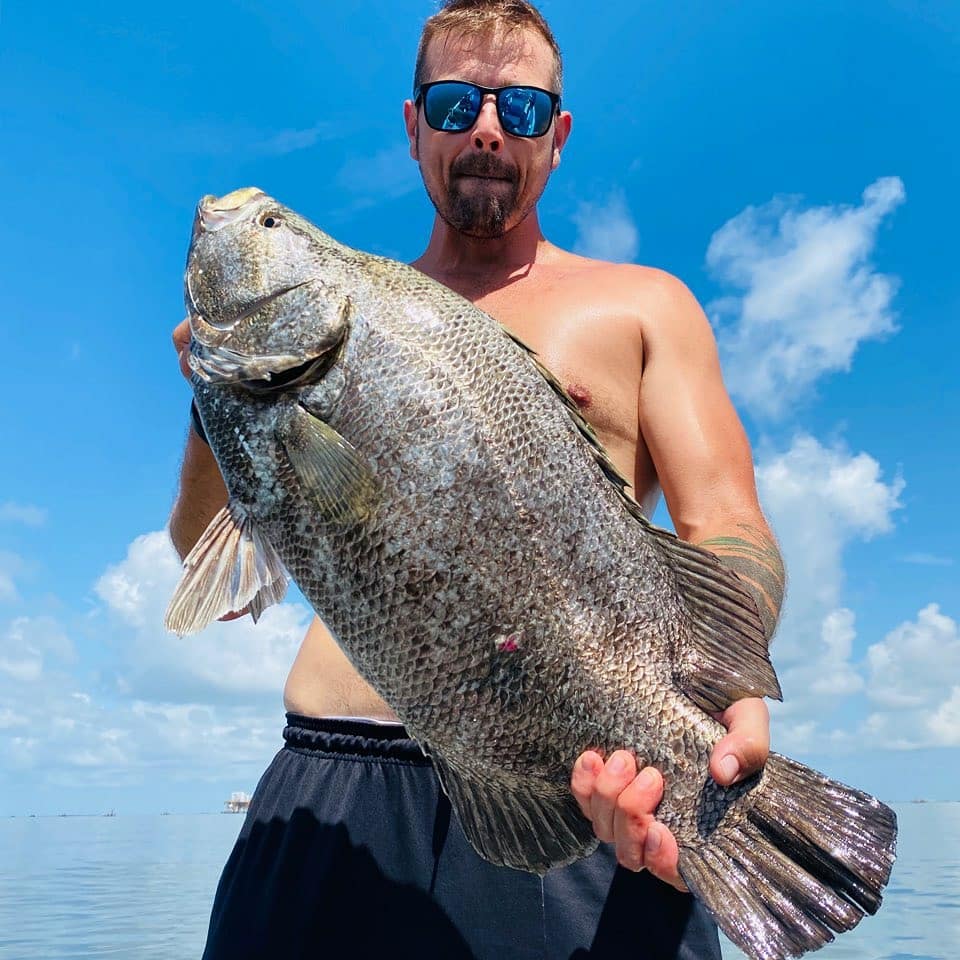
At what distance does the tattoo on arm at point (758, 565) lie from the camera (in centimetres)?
282

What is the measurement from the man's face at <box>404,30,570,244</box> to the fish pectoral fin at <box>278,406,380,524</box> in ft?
6.61

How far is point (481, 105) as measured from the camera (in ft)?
13.4

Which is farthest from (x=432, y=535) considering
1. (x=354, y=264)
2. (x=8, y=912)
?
(x=8, y=912)

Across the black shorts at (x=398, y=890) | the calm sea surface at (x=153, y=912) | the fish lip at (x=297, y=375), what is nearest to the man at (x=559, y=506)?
the black shorts at (x=398, y=890)

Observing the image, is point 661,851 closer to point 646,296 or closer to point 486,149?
point 646,296

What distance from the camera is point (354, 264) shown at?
2803 millimetres

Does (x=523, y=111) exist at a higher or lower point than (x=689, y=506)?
higher

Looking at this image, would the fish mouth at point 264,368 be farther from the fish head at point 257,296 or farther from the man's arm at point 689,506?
the man's arm at point 689,506

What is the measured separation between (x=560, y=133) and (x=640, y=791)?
3.22m

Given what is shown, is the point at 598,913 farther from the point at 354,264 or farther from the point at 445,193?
the point at 445,193

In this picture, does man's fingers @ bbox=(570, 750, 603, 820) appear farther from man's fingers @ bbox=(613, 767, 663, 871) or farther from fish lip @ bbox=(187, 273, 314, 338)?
fish lip @ bbox=(187, 273, 314, 338)

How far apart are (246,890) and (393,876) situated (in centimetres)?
57

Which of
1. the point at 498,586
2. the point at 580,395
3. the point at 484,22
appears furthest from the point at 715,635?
the point at 484,22

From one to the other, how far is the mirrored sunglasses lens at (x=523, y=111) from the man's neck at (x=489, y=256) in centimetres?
44
